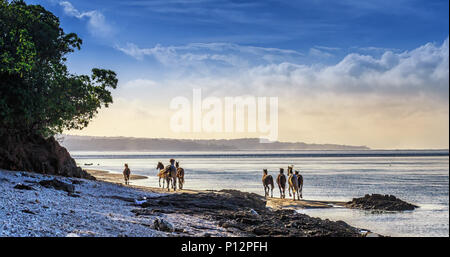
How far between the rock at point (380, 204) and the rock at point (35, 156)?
667 inches

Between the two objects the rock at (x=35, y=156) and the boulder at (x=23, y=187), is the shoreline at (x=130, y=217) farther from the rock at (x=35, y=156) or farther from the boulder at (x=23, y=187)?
the rock at (x=35, y=156)

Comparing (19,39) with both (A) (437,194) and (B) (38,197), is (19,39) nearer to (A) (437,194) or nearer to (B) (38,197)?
(B) (38,197)

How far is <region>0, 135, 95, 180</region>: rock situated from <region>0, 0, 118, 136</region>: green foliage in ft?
2.35

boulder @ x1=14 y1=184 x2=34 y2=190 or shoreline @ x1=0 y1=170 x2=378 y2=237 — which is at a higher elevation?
boulder @ x1=14 y1=184 x2=34 y2=190

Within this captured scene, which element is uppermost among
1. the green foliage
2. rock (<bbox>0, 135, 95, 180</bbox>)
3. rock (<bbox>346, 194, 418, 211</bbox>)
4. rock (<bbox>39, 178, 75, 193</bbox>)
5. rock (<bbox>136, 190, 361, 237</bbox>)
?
the green foliage

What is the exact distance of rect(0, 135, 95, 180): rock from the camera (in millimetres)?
21594

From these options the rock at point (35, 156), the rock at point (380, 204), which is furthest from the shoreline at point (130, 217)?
the rock at point (380, 204)

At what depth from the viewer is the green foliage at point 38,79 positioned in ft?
66.5

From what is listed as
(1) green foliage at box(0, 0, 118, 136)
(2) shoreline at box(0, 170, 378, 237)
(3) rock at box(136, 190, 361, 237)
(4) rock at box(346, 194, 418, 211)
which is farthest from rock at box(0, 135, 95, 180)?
(4) rock at box(346, 194, 418, 211)

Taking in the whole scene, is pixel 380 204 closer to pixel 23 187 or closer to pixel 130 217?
pixel 130 217

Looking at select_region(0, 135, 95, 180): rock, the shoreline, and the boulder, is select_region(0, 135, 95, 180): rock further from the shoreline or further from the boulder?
the boulder
